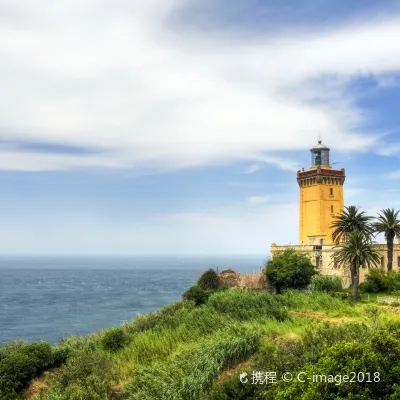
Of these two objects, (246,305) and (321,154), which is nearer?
(246,305)

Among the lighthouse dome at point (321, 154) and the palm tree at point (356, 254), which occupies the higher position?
the lighthouse dome at point (321, 154)

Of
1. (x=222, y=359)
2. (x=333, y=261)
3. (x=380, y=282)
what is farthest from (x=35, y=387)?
(x=380, y=282)

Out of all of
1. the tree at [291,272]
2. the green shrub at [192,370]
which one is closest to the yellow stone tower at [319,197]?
the tree at [291,272]

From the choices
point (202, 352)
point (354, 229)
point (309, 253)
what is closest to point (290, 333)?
point (202, 352)

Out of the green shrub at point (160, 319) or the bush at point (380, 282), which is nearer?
the green shrub at point (160, 319)

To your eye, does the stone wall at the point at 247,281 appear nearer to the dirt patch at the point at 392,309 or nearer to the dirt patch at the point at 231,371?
the dirt patch at the point at 392,309

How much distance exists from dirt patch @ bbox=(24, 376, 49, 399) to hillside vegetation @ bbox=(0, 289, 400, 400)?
0.27ft

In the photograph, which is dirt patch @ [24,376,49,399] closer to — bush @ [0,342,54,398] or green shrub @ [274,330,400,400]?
bush @ [0,342,54,398]

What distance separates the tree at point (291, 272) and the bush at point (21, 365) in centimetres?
2241

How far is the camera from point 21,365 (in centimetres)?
2209

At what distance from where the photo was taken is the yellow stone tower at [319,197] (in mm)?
48531

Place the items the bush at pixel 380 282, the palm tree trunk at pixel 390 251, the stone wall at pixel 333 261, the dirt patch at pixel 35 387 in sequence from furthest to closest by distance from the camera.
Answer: the stone wall at pixel 333 261 → the palm tree trunk at pixel 390 251 → the bush at pixel 380 282 → the dirt patch at pixel 35 387

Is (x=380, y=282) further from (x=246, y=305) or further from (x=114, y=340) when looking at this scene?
(x=114, y=340)

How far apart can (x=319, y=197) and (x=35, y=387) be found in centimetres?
3468
